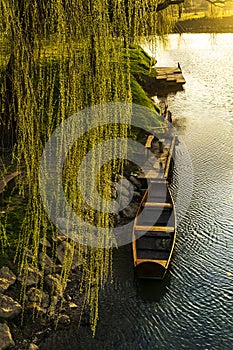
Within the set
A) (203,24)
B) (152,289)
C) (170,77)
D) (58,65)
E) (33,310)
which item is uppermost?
(58,65)

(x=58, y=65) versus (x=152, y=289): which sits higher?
(x=58, y=65)

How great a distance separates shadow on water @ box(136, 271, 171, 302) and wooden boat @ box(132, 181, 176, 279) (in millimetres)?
168

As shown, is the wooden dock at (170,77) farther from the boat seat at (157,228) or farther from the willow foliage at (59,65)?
the willow foliage at (59,65)

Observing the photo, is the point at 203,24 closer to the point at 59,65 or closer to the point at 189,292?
the point at 189,292

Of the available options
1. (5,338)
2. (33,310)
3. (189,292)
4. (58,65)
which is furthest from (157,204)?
(58,65)

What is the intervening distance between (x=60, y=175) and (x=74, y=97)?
2.29 ft

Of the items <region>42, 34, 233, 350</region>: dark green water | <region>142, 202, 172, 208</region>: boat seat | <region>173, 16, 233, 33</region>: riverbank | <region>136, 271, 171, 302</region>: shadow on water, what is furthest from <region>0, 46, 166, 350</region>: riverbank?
<region>173, 16, 233, 33</region>: riverbank

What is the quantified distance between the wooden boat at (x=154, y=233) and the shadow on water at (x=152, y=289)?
17cm

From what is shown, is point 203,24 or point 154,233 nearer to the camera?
point 154,233

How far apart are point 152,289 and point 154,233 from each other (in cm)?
211

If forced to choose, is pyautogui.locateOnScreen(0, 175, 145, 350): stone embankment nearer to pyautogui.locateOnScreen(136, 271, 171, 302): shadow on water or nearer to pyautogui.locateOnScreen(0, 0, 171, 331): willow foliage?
pyautogui.locateOnScreen(136, 271, 171, 302): shadow on water

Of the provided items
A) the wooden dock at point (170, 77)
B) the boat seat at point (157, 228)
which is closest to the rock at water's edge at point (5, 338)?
the boat seat at point (157, 228)

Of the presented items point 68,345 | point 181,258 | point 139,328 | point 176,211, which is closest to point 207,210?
point 176,211

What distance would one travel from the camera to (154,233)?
12.6m
